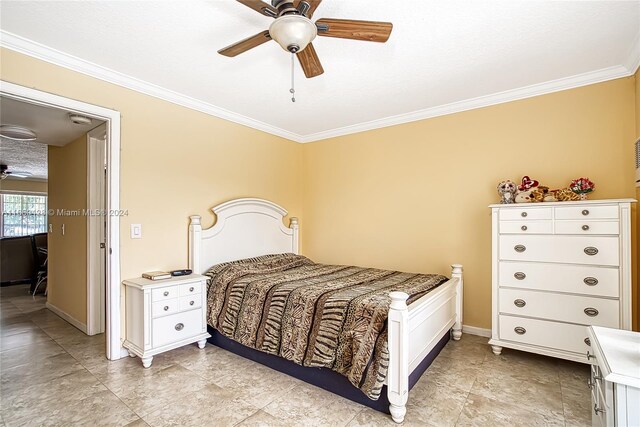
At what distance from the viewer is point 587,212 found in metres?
2.33

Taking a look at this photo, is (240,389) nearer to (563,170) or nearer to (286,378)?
(286,378)

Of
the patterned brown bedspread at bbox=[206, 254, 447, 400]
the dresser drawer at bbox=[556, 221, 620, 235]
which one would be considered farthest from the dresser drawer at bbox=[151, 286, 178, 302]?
the dresser drawer at bbox=[556, 221, 620, 235]

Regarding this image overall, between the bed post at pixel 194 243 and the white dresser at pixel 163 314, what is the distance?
299mm

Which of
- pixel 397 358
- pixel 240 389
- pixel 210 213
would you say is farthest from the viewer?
pixel 210 213

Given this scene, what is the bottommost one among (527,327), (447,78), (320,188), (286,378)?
(286,378)

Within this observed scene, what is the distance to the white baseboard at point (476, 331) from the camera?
3170 millimetres

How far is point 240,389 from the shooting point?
2.21 m

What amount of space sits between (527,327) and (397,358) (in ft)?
4.91

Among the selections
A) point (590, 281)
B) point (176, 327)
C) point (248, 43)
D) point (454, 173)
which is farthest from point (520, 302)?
point (176, 327)

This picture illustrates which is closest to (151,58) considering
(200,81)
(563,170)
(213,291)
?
(200,81)

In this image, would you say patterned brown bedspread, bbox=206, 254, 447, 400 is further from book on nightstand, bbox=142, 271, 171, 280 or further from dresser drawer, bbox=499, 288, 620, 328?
dresser drawer, bbox=499, 288, 620, 328

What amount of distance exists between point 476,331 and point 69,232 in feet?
16.4

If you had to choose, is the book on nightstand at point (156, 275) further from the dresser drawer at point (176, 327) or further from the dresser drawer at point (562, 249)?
the dresser drawer at point (562, 249)

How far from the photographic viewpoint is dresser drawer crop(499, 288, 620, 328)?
88.8 inches
